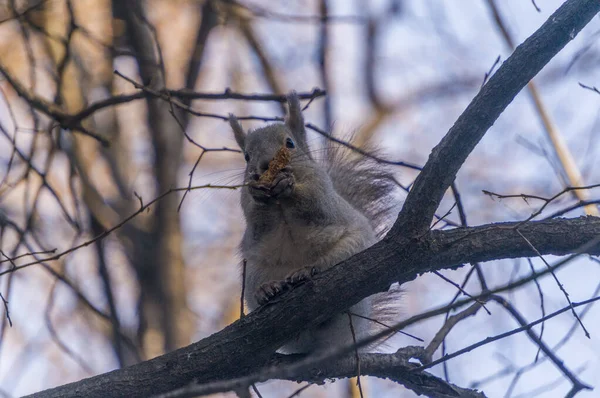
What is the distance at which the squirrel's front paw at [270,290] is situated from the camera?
321 cm

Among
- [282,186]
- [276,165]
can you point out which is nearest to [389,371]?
[282,186]

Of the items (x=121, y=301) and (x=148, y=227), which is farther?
(x=121, y=301)

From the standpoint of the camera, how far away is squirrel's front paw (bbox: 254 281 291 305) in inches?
126

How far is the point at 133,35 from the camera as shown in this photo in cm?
579

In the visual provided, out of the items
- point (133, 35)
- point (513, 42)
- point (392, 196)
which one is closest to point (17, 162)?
point (133, 35)

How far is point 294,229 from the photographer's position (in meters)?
3.60

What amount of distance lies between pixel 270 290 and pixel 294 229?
449 mm

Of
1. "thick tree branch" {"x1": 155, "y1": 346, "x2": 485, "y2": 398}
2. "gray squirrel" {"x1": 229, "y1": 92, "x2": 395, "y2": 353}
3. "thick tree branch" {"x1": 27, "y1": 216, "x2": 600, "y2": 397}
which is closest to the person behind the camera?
"thick tree branch" {"x1": 27, "y1": 216, "x2": 600, "y2": 397}

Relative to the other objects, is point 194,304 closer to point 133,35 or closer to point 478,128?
point 133,35

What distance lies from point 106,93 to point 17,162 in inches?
76.9

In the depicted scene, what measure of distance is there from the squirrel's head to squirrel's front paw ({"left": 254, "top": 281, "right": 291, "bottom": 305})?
608 mm

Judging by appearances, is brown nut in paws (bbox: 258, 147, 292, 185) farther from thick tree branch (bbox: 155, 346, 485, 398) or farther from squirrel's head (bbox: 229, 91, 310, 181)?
thick tree branch (bbox: 155, 346, 485, 398)

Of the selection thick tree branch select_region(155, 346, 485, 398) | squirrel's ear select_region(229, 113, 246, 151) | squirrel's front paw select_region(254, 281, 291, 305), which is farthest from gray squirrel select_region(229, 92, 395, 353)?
squirrel's ear select_region(229, 113, 246, 151)

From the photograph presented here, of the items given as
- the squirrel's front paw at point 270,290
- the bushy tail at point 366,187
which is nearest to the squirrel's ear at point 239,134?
the bushy tail at point 366,187
